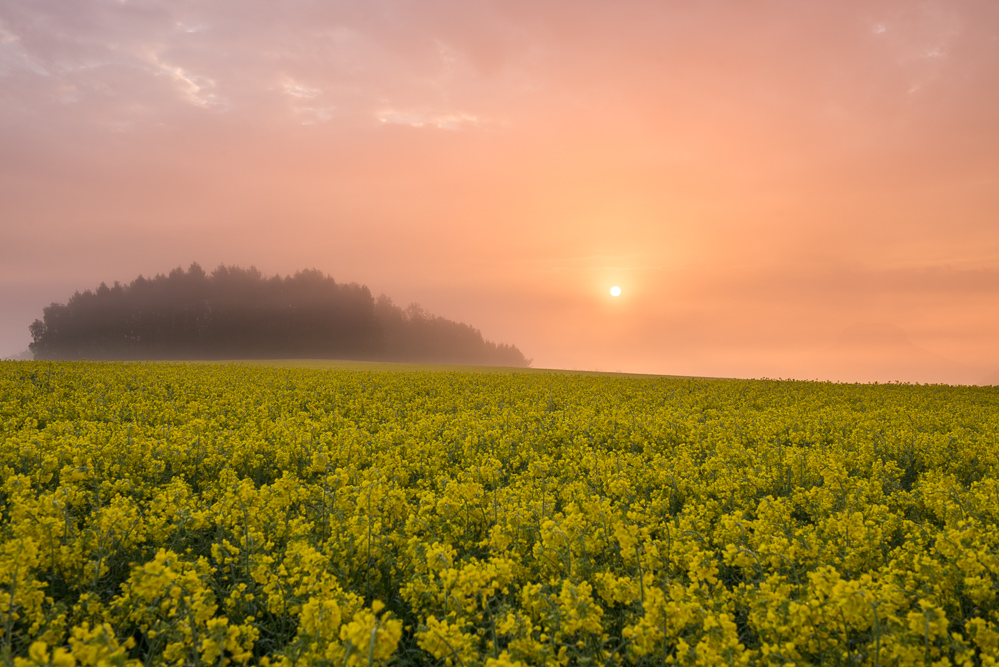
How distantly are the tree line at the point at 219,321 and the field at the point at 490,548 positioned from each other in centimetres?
10914

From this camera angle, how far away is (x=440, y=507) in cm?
772

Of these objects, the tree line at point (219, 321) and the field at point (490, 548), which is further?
the tree line at point (219, 321)

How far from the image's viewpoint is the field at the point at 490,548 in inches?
183

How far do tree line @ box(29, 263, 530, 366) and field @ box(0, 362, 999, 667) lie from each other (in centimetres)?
10914

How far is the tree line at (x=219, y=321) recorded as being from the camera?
4596 inches

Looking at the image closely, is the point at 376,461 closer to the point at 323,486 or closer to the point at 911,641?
the point at 323,486

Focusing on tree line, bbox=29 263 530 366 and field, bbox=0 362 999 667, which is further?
tree line, bbox=29 263 530 366

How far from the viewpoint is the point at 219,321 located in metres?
120

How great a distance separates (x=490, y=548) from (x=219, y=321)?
422 feet

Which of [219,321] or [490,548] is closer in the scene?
[490,548]

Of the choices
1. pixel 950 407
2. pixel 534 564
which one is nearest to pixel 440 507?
pixel 534 564

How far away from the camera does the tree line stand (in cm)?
11675

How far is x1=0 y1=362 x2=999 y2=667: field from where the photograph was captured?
15.3 ft

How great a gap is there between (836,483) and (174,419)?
16.5 meters
